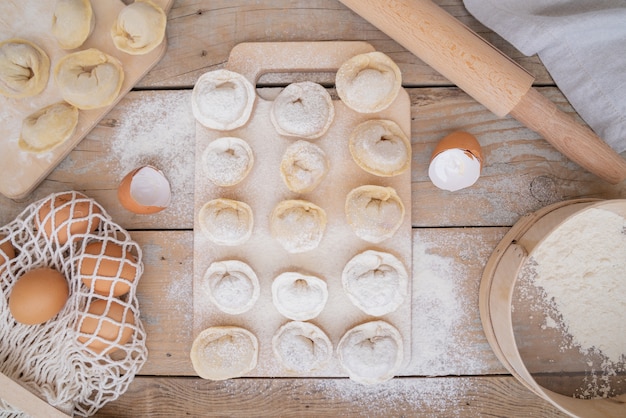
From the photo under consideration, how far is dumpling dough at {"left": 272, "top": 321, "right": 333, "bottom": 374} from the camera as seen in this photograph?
1.29 meters

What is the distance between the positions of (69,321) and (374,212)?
79 centimetres

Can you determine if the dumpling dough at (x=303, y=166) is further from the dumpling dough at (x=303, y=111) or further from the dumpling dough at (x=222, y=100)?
the dumpling dough at (x=222, y=100)

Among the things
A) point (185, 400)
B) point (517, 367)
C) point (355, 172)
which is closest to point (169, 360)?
point (185, 400)

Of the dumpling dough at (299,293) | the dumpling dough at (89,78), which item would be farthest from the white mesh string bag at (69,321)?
the dumpling dough at (299,293)

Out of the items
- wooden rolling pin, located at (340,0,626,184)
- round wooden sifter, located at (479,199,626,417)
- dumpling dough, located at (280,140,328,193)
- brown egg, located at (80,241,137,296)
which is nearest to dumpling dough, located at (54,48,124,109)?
brown egg, located at (80,241,137,296)

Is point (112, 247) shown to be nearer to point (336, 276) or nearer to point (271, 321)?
point (271, 321)

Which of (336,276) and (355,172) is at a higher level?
(355,172)

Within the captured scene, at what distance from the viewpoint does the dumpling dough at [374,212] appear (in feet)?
4.17

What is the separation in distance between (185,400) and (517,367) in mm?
840

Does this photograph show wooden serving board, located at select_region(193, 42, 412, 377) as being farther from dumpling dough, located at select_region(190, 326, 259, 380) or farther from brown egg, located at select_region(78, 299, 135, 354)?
brown egg, located at select_region(78, 299, 135, 354)

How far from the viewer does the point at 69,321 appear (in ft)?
4.24

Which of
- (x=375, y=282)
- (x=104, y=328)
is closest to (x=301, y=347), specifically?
(x=375, y=282)

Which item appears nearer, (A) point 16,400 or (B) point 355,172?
(A) point 16,400

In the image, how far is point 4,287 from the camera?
1.31 meters
